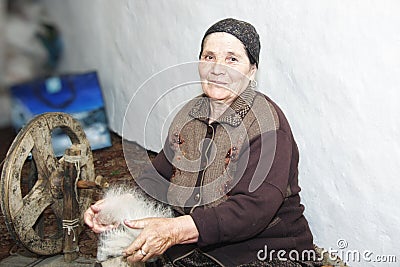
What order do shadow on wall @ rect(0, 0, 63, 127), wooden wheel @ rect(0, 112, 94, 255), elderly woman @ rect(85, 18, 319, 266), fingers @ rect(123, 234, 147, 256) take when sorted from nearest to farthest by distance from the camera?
shadow on wall @ rect(0, 0, 63, 127)
fingers @ rect(123, 234, 147, 256)
elderly woman @ rect(85, 18, 319, 266)
wooden wheel @ rect(0, 112, 94, 255)

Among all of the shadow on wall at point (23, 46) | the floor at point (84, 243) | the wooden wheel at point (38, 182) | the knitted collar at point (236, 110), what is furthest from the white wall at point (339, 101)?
the shadow on wall at point (23, 46)

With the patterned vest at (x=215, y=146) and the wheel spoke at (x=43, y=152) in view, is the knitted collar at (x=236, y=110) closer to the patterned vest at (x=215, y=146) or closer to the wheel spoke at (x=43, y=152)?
the patterned vest at (x=215, y=146)

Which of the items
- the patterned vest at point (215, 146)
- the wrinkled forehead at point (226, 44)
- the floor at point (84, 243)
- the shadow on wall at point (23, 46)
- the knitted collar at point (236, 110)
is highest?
the shadow on wall at point (23, 46)

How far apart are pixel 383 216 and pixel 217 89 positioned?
0.81 m

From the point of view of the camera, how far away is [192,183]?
5.99 ft

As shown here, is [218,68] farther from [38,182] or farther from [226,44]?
[38,182]

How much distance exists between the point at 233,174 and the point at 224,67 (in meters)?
0.35

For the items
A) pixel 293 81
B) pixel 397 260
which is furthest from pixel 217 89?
pixel 397 260

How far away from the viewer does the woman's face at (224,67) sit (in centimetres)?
173

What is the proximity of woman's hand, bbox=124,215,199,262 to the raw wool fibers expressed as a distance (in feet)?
0.38

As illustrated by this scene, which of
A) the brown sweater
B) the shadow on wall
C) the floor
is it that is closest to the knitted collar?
the brown sweater

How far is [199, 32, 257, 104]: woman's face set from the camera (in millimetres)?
1728

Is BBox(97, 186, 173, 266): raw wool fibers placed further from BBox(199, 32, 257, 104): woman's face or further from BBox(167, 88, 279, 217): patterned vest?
BBox(199, 32, 257, 104): woman's face

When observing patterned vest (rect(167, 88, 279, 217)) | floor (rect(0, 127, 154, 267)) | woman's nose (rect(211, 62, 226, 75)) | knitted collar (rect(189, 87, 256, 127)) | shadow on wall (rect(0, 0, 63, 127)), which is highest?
shadow on wall (rect(0, 0, 63, 127))
